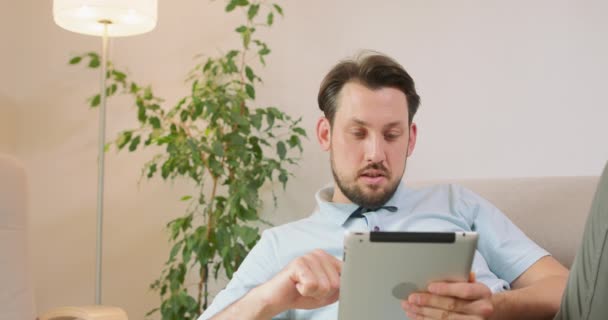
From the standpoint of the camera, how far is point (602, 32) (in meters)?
2.66

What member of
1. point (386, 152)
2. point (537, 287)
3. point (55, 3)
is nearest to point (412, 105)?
point (386, 152)

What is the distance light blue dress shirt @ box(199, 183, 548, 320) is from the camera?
5.16ft

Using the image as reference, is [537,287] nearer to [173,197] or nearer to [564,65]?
[564,65]

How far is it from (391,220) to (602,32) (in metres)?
1.40

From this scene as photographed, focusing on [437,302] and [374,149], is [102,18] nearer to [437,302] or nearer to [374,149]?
[374,149]

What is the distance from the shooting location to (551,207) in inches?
66.6

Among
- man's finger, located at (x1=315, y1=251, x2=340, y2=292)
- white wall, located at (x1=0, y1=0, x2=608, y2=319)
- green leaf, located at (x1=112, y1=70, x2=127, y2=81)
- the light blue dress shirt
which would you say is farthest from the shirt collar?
green leaf, located at (x1=112, y1=70, x2=127, y2=81)

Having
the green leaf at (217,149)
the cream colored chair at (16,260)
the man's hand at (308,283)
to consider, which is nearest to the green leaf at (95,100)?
the green leaf at (217,149)

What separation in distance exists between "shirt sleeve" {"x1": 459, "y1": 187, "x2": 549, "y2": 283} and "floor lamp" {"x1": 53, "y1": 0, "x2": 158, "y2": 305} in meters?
1.47

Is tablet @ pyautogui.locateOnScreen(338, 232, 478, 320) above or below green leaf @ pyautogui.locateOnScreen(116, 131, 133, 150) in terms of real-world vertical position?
above

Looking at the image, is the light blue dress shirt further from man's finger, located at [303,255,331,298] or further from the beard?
man's finger, located at [303,255,331,298]

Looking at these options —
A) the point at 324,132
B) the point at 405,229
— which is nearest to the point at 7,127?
the point at 324,132

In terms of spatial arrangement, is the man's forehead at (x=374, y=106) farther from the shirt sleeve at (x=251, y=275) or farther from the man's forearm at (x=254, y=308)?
the man's forearm at (x=254, y=308)

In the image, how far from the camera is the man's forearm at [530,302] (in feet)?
4.25
